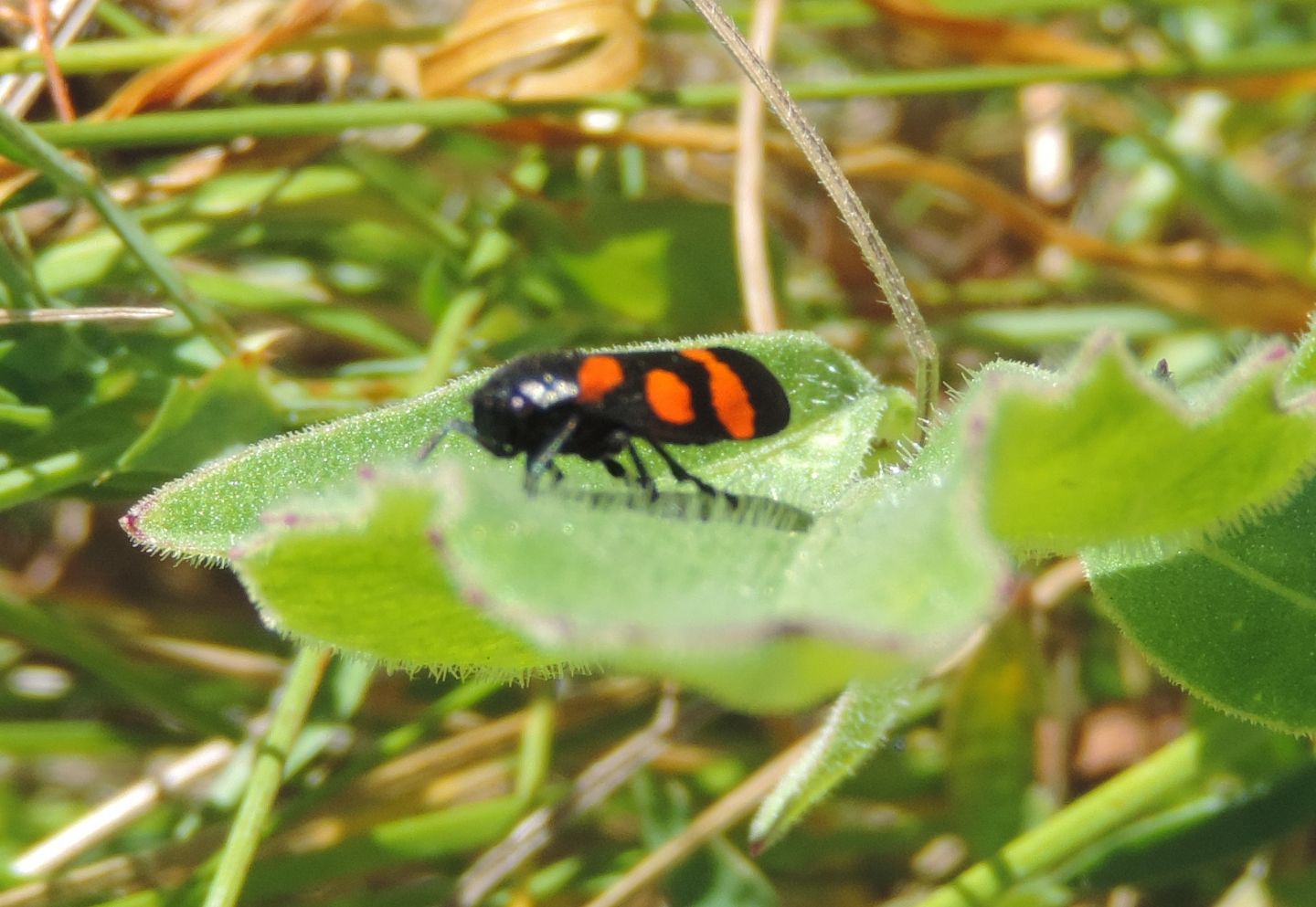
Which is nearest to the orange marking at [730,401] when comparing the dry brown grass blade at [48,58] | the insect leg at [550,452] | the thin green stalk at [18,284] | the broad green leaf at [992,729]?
the insect leg at [550,452]

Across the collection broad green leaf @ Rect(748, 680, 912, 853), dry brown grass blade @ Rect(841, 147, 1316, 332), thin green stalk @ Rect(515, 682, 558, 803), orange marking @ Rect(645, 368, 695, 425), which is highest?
orange marking @ Rect(645, 368, 695, 425)

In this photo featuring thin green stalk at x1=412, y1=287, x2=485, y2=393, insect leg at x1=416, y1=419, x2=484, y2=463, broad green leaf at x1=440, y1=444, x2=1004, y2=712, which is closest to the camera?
broad green leaf at x1=440, y1=444, x2=1004, y2=712

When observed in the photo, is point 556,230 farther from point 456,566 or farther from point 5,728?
point 456,566

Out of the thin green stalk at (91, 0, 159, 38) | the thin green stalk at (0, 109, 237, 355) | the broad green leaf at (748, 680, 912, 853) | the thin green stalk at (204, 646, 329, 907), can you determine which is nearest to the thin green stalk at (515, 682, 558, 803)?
the thin green stalk at (204, 646, 329, 907)

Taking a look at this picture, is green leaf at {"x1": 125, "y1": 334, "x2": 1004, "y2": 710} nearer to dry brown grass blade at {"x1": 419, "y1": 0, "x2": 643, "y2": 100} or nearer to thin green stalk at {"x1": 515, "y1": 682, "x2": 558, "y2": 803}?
thin green stalk at {"x1": 515, "y1": 682, "x2": 558, "y2": 803}

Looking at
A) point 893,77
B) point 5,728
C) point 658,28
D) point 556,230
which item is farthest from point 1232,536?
point 5,728

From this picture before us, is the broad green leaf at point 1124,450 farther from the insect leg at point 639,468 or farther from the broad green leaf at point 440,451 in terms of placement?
the insect leg at point 639,468
